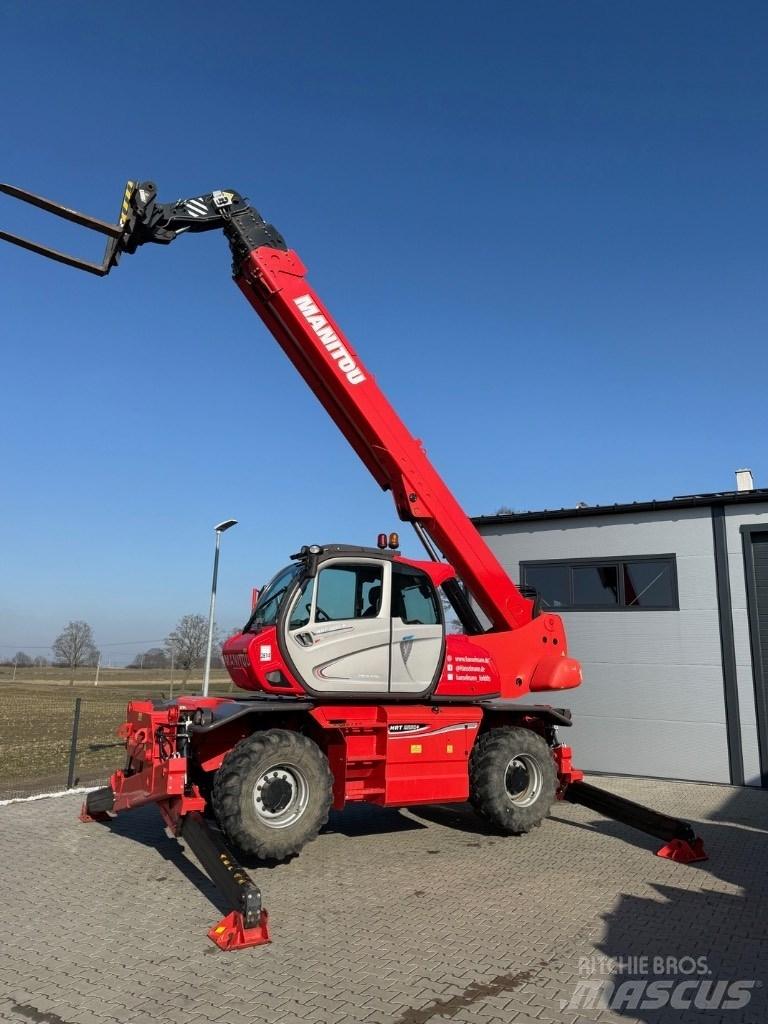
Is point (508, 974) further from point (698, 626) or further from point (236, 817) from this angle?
point (698, 626)

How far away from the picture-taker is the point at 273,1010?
13.9 feet

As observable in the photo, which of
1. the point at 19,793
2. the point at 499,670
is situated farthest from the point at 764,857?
the point at 19,793

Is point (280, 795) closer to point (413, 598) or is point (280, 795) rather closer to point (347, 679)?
point (347, 679)

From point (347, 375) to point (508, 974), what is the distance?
6.17m

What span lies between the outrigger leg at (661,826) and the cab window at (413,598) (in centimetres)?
296

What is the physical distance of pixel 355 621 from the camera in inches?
306

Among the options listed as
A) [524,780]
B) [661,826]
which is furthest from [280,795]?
[661,826]

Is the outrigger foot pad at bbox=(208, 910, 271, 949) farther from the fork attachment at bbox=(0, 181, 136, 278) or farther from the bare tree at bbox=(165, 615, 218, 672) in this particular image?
the bare tree at bbox=(165, 615, 218, 672)

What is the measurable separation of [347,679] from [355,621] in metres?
0.61

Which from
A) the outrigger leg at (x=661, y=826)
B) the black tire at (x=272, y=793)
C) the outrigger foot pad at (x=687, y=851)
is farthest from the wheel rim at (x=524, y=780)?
the black tire at (x=272, y=793)

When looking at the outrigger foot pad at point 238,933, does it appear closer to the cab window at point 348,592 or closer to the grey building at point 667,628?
the cab window at point 348,592

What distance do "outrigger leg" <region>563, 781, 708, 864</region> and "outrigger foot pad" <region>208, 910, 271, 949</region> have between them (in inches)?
177

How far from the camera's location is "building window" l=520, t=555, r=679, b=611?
12.2m
